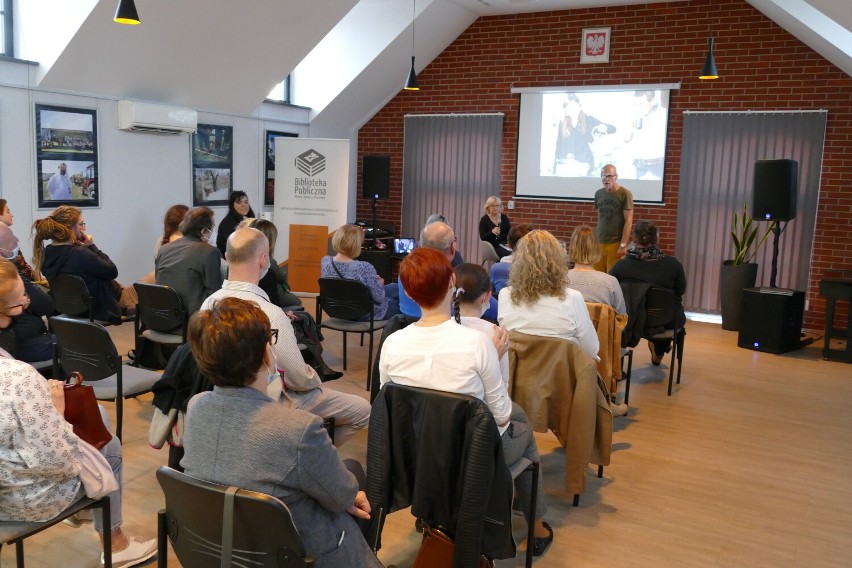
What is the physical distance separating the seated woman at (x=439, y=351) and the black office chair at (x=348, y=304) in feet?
8.18

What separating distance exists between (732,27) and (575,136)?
2116 mm

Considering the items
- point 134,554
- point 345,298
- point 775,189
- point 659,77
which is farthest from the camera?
point 659,77

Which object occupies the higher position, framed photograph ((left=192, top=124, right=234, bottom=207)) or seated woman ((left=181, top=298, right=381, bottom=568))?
framed photograph ((left=192, top=124, right=234, bottom=207))

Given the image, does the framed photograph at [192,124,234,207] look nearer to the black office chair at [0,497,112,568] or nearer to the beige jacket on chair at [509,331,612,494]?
the beige jacket on chair at [509,331,612,494]

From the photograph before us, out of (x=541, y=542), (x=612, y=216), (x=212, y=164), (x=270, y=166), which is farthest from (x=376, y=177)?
(x=541, y=542)

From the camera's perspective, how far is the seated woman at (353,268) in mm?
5211

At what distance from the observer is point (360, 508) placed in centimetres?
208

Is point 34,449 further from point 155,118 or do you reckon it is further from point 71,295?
point 155,118

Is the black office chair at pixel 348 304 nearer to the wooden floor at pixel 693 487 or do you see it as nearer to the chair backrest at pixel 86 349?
the wooden floor at pixel 693 487

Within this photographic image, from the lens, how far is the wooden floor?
312 centimetres

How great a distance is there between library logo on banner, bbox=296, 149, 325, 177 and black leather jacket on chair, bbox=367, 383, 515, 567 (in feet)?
19.9

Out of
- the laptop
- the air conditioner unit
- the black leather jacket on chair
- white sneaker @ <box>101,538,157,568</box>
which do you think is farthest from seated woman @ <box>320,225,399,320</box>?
the laptop

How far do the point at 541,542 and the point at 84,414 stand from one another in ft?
6.27

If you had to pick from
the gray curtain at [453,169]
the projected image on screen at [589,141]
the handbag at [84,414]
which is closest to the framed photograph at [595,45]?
the projected image on screen at [589,141]
